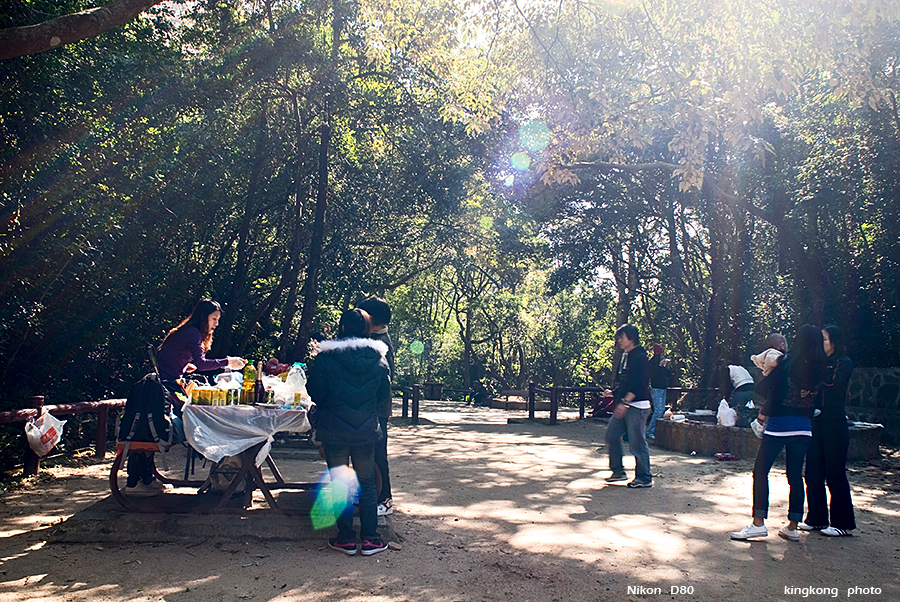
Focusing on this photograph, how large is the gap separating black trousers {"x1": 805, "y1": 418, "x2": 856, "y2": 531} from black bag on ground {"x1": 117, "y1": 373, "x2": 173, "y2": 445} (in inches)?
210

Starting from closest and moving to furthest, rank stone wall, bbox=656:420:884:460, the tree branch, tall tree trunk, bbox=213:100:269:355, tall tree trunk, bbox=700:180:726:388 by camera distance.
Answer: the tree branch
stone wall, bbox=656:420:884:460
tall tree trunk, bbox=213:100:269:355
tall tree trunk, bbox=700:180:726:388

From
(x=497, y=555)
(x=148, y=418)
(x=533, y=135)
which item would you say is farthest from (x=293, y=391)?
(x=533, y=135)

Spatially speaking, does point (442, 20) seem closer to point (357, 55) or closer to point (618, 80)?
point (618, 80)

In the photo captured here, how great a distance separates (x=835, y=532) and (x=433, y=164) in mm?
13093

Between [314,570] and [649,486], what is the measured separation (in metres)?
4.79

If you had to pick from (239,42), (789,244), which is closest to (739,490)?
(789,244)

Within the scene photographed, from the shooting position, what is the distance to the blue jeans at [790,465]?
557 cm

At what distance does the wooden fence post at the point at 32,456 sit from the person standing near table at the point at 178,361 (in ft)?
8.97

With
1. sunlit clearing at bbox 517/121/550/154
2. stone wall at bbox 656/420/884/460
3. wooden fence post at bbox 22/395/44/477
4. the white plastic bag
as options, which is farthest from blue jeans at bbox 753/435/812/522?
sunlit clearing at bbox 517/121/550/154

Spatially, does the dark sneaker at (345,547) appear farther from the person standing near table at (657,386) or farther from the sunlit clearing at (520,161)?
the sunlit clearing at (520,161)

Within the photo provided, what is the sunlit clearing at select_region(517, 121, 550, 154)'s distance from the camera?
1455cm

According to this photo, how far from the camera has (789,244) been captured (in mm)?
14383

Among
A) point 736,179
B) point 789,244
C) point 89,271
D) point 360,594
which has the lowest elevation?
point 360,594

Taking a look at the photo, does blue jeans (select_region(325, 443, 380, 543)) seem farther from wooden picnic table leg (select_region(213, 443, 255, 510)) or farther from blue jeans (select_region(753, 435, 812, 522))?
blue jeans (select_region(753, 435, 812, 522))
